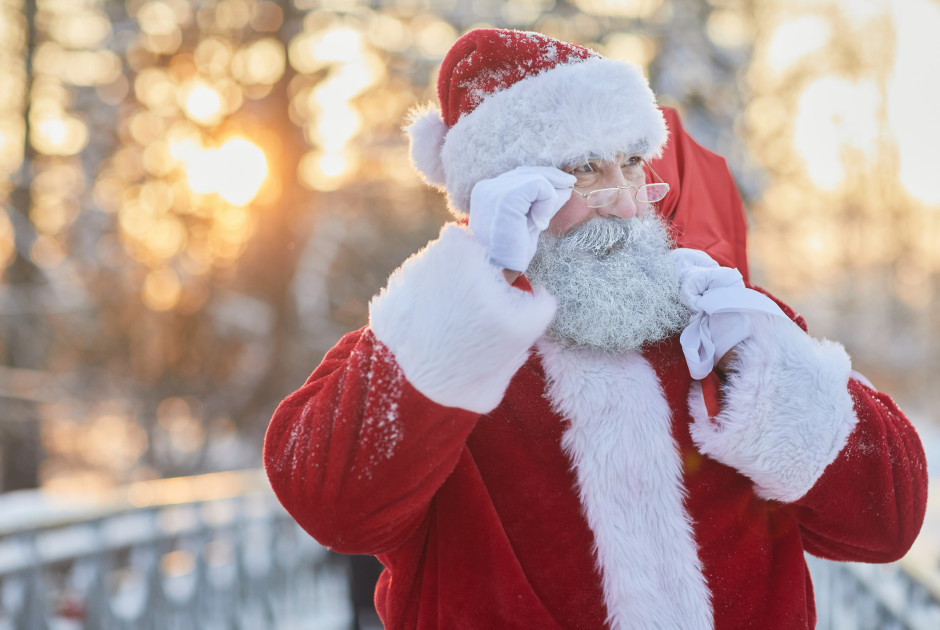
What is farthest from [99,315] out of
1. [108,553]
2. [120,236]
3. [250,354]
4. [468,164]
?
[468,164]

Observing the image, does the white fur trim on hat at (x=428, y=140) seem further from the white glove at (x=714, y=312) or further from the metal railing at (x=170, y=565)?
the metal railing at (x=170, y=565)

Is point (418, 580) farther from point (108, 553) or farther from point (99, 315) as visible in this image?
point (99, 315)

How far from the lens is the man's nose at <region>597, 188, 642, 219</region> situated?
1.48 meters

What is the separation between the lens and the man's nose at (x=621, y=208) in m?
1.48

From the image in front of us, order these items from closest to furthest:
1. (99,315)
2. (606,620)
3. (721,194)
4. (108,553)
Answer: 1. (606,620)
2. (721,194)
3. (108,553)
4. (99,315)

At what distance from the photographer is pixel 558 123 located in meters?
1.48

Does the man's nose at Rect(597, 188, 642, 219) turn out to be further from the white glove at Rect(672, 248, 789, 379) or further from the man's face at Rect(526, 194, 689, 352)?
the white glove at Rect(672, 248, 789, 379)

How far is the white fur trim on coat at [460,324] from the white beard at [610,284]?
13 cm

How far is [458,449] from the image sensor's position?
4.23 feet

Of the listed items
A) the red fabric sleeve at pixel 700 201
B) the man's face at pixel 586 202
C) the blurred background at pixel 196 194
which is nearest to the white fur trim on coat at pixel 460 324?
the man's face at pixel 586 202

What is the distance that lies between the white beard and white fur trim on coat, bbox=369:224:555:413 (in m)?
0.13

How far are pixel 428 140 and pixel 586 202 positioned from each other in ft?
1.46

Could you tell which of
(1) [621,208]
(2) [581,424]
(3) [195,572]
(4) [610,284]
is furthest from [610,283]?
(3) [195,572]

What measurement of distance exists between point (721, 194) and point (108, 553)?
350 cm
